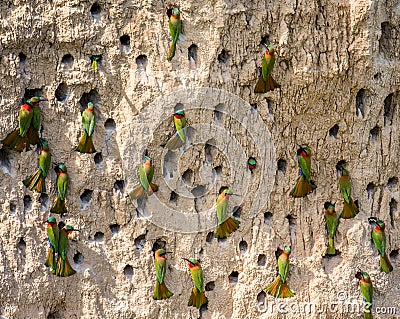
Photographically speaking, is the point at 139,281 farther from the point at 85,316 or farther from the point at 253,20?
the point at 253,20

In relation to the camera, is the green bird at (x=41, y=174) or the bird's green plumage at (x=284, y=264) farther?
the bird's green plumage at (x=284, y=264)

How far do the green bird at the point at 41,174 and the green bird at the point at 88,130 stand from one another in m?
0.15

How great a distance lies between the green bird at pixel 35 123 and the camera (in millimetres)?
4258

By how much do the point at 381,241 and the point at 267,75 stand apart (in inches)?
40.4

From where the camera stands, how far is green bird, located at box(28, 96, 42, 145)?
4258mm

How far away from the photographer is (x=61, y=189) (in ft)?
14.3

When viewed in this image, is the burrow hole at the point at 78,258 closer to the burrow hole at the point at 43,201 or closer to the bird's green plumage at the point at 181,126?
the burrow hole at the point at 43,201

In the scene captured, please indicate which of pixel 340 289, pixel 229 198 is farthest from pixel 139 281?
pixel 340 289

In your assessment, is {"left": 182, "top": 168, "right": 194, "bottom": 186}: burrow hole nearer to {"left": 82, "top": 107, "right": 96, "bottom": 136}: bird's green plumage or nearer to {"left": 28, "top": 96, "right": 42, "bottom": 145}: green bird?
{"left": 82, "top": 107, "right": 96, "bottom": 136}: bird's green plumage

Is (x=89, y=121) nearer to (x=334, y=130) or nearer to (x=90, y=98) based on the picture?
(x=90, y=98)

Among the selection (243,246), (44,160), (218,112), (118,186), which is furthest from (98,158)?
(243,246)

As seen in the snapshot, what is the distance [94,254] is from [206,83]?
39.8 inches

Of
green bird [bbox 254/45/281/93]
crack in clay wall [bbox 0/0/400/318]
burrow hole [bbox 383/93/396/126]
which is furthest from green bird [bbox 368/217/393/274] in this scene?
green bird [bbox 254/45/281/93]

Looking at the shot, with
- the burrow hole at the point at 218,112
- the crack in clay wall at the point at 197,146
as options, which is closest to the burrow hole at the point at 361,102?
the crack in clay wall at the point at 197,146
